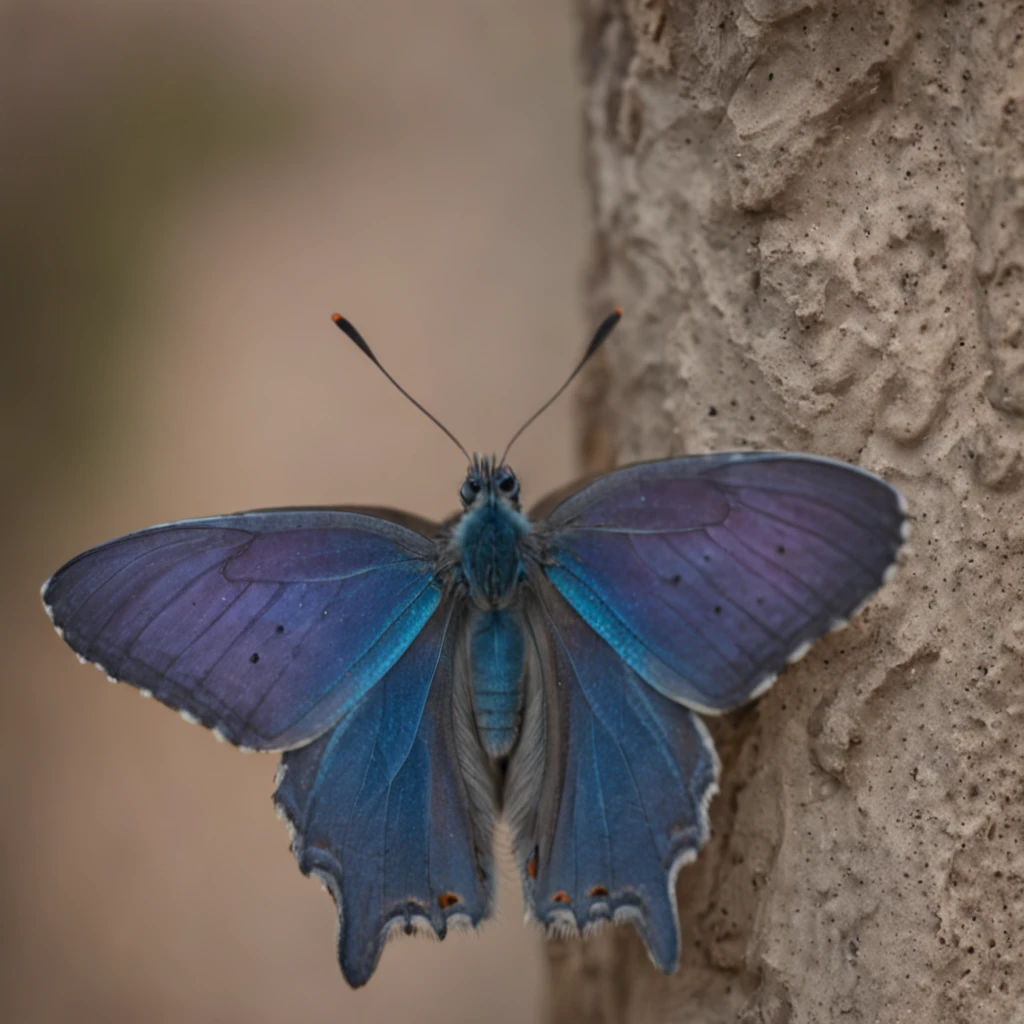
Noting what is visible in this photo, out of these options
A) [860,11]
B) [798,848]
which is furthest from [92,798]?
[860,11]

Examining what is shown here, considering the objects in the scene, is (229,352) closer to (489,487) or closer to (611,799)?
(489,487)

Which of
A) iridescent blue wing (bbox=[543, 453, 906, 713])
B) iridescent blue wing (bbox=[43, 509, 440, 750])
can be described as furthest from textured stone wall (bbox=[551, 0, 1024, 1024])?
iridescent blue wing (bbox=[43, 509, 440, 750])

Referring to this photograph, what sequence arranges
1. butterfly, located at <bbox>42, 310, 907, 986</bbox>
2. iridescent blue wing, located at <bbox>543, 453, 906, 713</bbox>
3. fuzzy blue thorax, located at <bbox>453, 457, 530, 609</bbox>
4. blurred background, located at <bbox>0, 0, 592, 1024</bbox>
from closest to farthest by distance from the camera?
iridescent blue wing, located at <bbox>543, 453, 906, 713</bbox>, butterfly, located at <bbox>42, 310, 907, 986</bbox>, fuzzy blue thorax, located at <bbox>453, 457, 530, 609</bbox>, blurred background, located at <bbox>0, 0, 592, 1024</bbox>

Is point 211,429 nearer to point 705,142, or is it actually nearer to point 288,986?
point 288,986

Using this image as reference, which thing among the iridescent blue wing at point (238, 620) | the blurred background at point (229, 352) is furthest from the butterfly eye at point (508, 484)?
the blurred background at point (229, 352)

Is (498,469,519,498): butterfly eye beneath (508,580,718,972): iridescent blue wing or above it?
above

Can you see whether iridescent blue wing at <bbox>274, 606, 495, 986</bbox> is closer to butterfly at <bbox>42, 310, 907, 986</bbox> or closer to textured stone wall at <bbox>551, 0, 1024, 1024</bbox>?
butterfly at <bbox>42, 310, 907, 986</bbox>

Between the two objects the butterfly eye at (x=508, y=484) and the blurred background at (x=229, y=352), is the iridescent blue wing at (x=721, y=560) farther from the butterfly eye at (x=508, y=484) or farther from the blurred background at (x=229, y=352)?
the blurred background at (x=229, y=352)

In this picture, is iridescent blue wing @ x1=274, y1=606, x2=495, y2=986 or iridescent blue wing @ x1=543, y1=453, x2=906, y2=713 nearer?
iridescent blue wing @ x1=543, y1=453, x2=906, y2=713
